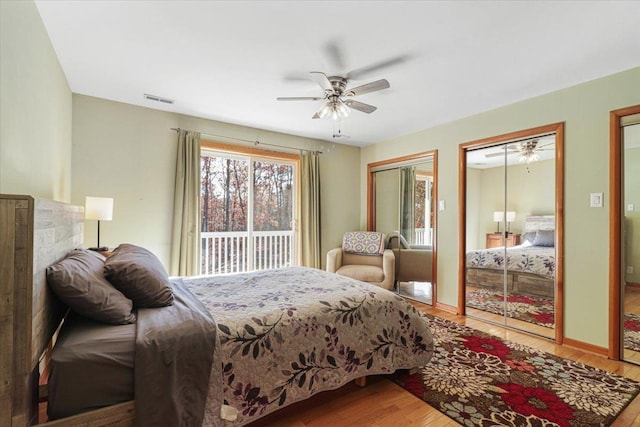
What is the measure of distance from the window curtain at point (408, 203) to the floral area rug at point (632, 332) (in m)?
2.34

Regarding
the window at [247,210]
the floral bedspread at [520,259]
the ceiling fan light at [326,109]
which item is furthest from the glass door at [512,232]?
the window at [247,210]

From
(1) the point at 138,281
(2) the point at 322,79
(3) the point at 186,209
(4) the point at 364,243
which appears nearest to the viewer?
(1) the point at 138,281

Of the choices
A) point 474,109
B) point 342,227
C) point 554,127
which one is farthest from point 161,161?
point 554,127

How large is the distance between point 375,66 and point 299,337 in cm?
220

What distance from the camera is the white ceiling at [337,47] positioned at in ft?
5.94

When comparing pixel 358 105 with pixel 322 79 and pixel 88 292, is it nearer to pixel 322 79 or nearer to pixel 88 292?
pixel 322 79

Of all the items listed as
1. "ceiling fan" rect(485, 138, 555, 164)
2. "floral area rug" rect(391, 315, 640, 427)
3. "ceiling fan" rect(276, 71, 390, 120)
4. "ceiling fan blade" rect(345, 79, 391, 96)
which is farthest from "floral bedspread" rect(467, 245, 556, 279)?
"ceiling fan blade" rect(345, 79, 391, 96)

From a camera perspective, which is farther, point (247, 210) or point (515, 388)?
point (247, 210)

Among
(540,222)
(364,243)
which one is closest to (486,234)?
(540,222)

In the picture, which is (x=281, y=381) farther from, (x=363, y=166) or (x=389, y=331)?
(x=363, y=166)

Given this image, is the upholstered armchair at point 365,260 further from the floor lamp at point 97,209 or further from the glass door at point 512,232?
the floor lamp at point 97,209

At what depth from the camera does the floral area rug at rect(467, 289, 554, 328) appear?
3.05 metres

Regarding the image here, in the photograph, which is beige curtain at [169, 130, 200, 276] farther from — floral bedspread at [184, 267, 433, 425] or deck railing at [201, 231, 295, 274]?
floral bedspread at [184, 267, 433, 425]

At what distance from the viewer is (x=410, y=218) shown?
448 cm
